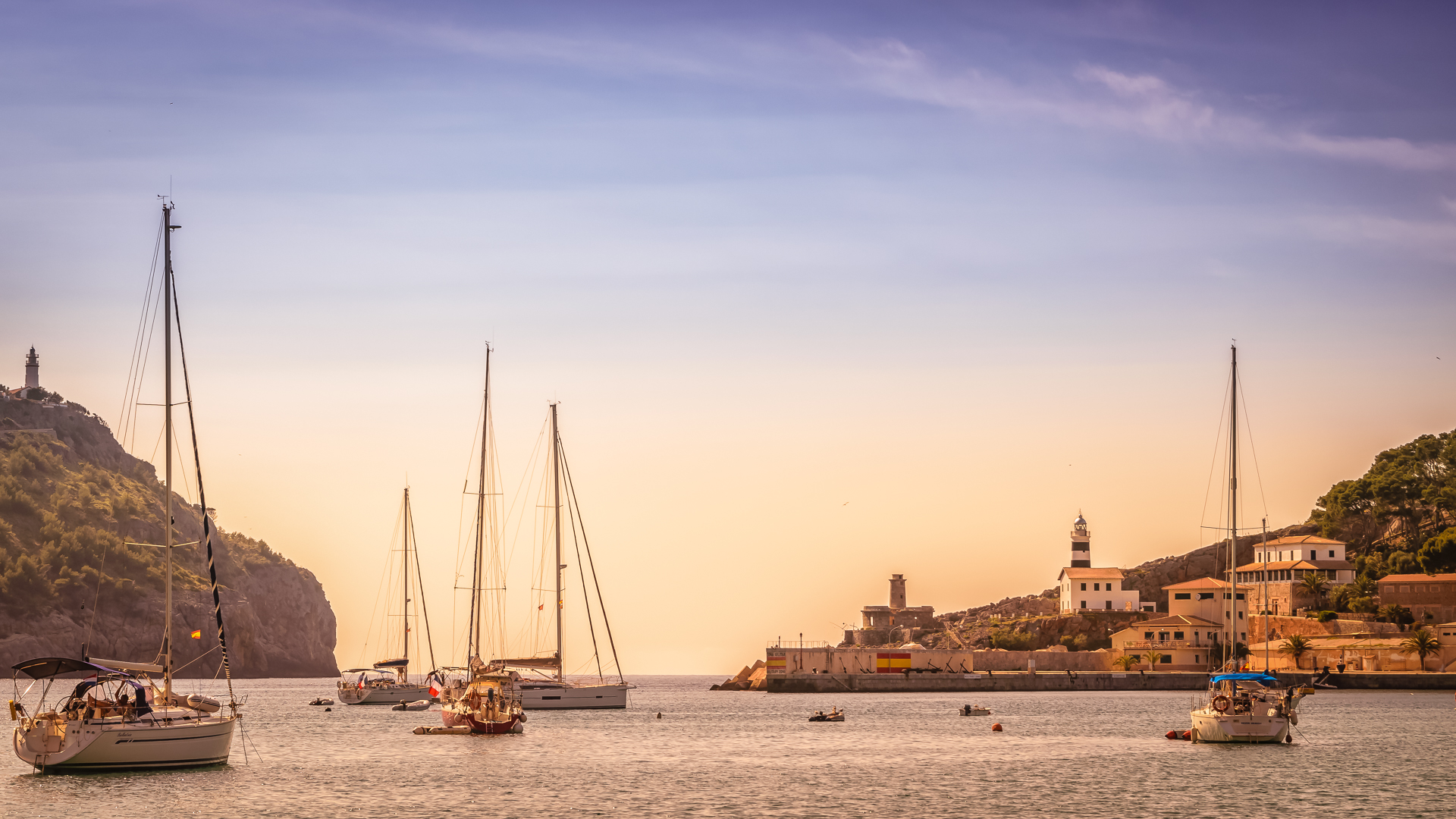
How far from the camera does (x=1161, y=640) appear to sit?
5167 inches

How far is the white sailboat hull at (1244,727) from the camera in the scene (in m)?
57.0

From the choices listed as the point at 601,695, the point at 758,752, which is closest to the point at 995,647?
the point at 601,695

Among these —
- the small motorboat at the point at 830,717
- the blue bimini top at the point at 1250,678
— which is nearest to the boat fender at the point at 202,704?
the blue bimini top at the point at 1250,678

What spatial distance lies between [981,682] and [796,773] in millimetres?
80280

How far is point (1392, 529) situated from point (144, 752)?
135437 mm

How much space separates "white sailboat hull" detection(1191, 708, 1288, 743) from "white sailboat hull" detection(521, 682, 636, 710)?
39.8 m

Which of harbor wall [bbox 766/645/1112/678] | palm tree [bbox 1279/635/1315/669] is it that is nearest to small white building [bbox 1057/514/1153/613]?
harbor wall [bbox 766/645/1112/678]

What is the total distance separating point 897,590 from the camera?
17025 cm

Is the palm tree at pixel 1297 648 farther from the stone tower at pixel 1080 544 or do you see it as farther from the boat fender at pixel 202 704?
the boat fender at pixel 202 704

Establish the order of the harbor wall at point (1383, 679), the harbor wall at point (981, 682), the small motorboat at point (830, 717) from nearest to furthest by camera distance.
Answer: the small motorboat at point (830, 717)
the harbor wall at point (1383, 679)
the harbor wall at point (981, 682)

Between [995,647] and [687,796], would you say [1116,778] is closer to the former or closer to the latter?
[687,796]

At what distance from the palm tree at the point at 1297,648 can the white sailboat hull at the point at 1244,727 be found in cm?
6816

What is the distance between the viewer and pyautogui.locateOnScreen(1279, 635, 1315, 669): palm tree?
12088cm

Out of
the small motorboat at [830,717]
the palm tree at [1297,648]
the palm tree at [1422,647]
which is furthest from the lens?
the palm tree at [1297,648]
